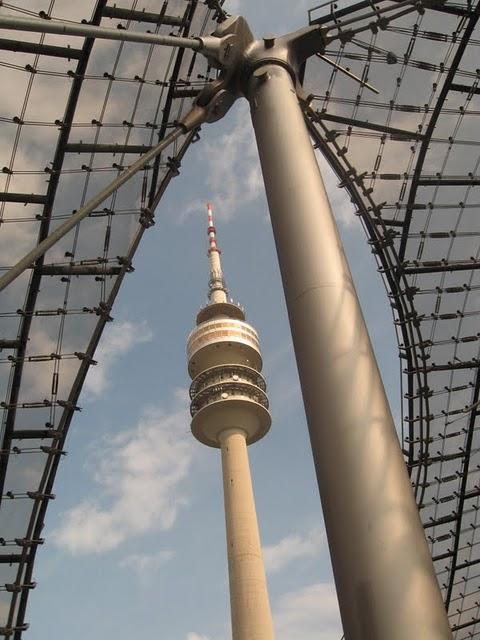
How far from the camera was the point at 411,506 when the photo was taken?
5.96 m

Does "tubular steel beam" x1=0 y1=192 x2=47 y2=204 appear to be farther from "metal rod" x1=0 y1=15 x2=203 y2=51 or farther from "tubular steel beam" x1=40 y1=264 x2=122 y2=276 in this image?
"metal rod" x1=0 y1=15 x2=203 y2=51

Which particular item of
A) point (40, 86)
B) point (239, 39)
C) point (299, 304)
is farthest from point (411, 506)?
point (40, 86)

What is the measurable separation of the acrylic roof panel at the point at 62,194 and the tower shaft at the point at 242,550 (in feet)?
63.6

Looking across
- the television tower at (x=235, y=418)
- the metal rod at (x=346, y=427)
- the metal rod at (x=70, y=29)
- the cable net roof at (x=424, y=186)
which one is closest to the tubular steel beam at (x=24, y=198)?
the cable net roof at (x=424, y=186)

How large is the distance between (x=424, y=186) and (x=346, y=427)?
55.3 feet

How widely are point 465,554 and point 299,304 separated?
1022 inches

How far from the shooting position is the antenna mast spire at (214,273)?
194 ft

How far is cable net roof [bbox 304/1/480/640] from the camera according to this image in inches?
744

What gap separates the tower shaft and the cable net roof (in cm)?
1706

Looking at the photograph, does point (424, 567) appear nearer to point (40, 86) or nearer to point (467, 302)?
point (40, 86)

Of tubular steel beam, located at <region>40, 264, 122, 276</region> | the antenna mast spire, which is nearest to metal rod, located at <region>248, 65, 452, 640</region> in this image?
tubular steel beam, located at <region>40, 264, 122, 276</region>

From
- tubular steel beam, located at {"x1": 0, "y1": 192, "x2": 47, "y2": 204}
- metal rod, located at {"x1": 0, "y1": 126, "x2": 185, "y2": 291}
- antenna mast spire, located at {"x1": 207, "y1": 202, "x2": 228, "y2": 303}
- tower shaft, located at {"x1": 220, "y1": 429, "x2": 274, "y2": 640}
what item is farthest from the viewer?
antenna mast spire, located at {"x1": 207, "y1": 202, "x2": 228, "y2": 303}

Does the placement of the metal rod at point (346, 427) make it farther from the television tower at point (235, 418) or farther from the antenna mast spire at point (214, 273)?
the antenna mast spire at point (214, 273)

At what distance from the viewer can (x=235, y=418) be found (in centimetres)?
4897
